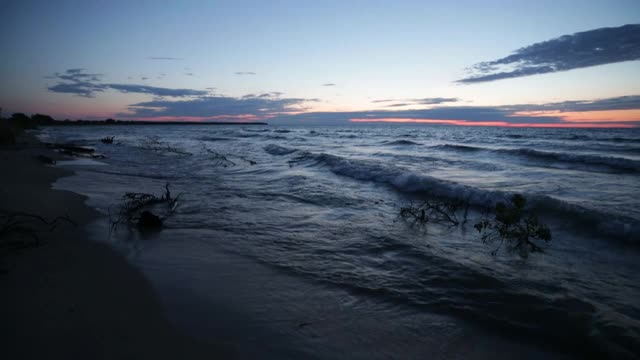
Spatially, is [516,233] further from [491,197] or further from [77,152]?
[77,152]

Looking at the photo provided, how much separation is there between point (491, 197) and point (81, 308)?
9231 millimetres

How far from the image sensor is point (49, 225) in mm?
5582

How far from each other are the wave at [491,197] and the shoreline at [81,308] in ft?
24.0

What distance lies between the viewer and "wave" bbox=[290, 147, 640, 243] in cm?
655

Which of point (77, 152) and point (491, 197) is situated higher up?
point (77, 152)

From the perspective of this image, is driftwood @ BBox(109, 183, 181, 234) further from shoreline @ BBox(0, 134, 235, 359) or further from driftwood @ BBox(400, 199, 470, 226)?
driftwood @ BBox(400, 199, 470, 226)

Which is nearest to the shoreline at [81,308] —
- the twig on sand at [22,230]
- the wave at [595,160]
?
the twig on sand at [22,230]

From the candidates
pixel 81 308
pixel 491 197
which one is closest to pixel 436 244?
pixel 491 197

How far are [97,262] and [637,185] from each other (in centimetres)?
1515

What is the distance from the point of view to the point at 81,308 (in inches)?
124

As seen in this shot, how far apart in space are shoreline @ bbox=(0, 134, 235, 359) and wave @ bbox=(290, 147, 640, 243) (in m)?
7.31

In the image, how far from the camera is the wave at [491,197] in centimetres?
655

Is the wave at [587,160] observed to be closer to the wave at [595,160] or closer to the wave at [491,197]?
the wave at [595,160]

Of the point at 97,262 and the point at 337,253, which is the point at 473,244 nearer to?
the point at 337,253
